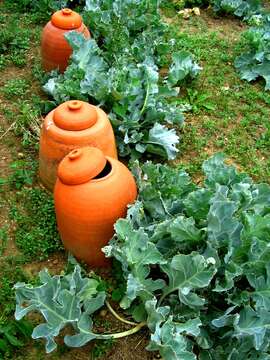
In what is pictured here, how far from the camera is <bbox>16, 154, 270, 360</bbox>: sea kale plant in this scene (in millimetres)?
3125

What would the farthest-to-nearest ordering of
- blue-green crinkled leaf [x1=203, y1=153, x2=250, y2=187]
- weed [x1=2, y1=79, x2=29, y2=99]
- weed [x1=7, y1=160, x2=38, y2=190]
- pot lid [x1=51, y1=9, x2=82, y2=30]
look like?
weed [x1=2, y1=79, x2=29, y2=99], pot lid [x1=51, y1=9, x2=82, y2=30], weed [x1=7, y1=160, x2=38, y2=190], blue-green crinkled leaf [x1=203, y1=153, x2=250, y2=187]

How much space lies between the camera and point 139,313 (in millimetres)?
3418

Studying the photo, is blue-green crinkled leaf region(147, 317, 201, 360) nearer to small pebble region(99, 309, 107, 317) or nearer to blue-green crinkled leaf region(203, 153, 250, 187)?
small pebble region(99, 309, 107, 317)

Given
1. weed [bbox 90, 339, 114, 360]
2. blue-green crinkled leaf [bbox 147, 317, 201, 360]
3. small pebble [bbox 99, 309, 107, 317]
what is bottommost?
small pebble [bbox 99, 309, 107, 317]

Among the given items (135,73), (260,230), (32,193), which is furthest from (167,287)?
(135,73)

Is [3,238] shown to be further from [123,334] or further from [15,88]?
[15,88]

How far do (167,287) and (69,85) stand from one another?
83.9 inches

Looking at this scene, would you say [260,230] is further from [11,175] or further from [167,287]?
[11,175]

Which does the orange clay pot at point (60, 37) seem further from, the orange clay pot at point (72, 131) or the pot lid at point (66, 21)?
the orange clay pot at point (72, 131)

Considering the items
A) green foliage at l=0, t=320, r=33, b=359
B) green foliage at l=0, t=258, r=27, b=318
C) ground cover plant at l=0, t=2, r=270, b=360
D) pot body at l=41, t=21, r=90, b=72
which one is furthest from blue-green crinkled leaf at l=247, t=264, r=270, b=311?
pot body at l=41, t=21, r=90, b=72

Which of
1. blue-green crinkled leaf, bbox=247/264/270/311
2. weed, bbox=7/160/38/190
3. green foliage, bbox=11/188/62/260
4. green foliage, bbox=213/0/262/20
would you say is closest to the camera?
blue-green crinkled leaf, bbox=247/264/270/311

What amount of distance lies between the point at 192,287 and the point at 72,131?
149 centimetres

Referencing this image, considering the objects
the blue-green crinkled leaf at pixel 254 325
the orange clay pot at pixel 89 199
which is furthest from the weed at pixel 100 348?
the blue-green crinkled leaf at pixel 254 325

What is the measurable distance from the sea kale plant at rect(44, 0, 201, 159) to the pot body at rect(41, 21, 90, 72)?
0.15m
